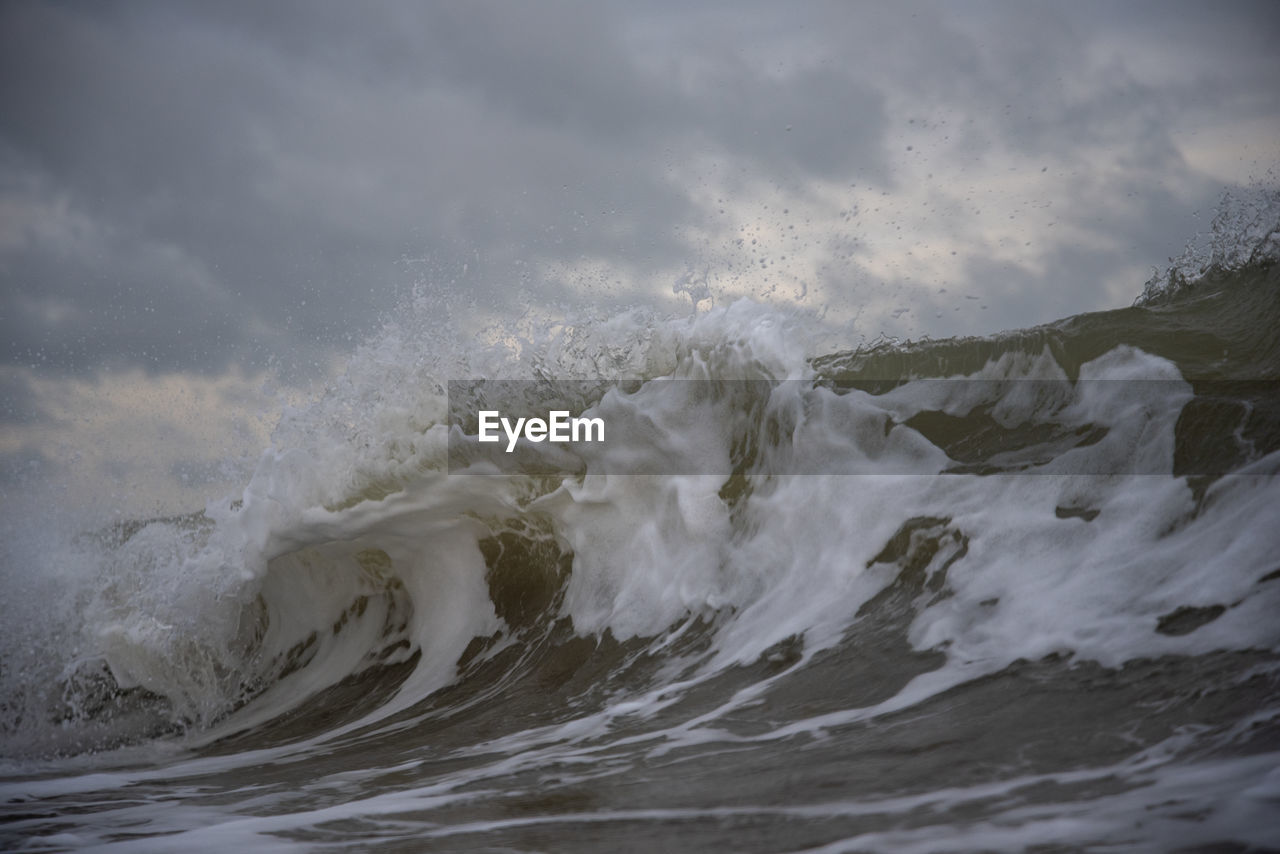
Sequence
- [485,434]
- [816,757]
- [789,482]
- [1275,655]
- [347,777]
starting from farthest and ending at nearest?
[485,434]
[789,482]
[347,777]
[816,757]
[1275,655]

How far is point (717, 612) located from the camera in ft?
10.9

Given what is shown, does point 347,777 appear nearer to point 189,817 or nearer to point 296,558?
point 189,817

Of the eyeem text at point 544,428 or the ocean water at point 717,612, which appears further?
the eyeem text at point 544,428

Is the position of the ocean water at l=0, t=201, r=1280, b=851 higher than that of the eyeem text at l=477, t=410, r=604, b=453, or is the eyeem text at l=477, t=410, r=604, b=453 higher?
the eyeem text at l=477, t=410, r=604, b=453

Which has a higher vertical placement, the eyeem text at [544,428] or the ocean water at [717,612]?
the eyeem text at [544,428]

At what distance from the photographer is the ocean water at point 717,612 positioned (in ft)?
5.82

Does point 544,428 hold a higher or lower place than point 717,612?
higher

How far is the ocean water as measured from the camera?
5.82 feet

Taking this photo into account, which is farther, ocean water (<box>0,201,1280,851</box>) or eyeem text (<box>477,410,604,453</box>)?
eyeem text (<box>477,410,604,453</box>)

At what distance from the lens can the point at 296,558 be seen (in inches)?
202

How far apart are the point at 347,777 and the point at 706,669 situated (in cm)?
114

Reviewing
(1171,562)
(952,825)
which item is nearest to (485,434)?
(1171,562)

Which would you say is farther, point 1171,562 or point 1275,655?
point 1171,562

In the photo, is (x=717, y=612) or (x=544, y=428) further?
(x=544, y=428)
